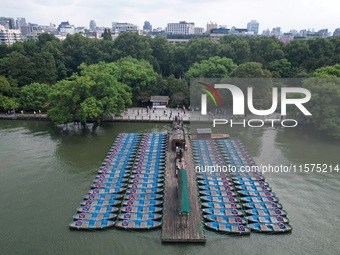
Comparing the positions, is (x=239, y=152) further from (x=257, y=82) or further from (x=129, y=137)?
(x=257, y=82)

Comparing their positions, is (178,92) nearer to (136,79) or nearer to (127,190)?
(136,79)

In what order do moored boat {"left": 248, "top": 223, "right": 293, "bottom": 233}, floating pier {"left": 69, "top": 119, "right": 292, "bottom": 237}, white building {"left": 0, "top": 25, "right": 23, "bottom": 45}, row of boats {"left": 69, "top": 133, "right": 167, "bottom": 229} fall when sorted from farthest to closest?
white building {"left": 0, "top": 25, "right": 23, "bottom": 45} → row of boats {"left": 69, "top": 133, "right": 167, "bottom": 229} → floating pier {"left": 69, "top": 119, "right": 292, "bottom": 237} → moored boat {"left": 248, "top": 223, "right": 293, "bottom": 233}

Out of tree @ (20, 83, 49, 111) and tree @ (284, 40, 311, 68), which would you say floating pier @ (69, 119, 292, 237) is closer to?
tree @ (20, 83, 49, 111)

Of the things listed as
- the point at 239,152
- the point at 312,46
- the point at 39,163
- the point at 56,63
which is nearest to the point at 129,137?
the point at 39,163

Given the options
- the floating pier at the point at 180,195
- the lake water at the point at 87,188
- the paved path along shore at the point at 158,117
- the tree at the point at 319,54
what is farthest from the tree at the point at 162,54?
the floating pier at the point at 180,195

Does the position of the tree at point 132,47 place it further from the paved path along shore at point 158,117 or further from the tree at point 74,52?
the paved path along shore at point 158,117

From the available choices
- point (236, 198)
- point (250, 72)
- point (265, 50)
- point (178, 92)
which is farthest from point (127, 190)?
point (265, 50)

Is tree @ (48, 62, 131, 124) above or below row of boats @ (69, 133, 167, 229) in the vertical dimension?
above

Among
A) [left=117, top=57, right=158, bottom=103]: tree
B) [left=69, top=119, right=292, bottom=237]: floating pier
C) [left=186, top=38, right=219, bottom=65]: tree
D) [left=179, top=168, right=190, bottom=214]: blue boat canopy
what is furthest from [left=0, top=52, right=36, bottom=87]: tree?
[left=179, top=168, right=190, bottom=214]: blue boat canopy
